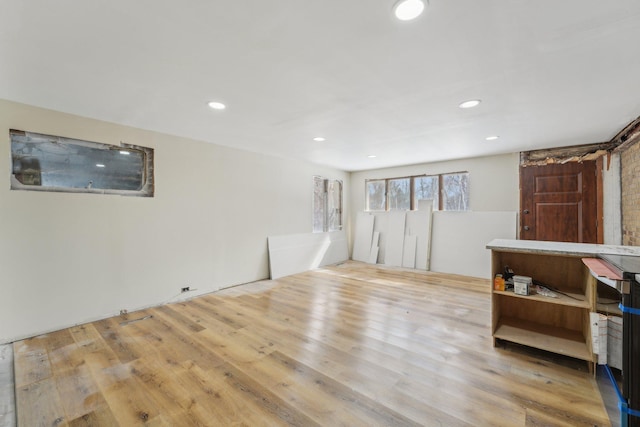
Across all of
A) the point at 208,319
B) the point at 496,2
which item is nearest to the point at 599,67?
the point at 496,2

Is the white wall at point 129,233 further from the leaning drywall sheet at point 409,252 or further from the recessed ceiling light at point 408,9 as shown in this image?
the recessed ceiling light at point 408,9

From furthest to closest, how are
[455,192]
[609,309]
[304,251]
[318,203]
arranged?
[318,203] → [304,251] → [455,192] → [609,309]

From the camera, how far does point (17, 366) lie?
7.10ft

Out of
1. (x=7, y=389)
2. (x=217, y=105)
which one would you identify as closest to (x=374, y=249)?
(x=217, y=105)

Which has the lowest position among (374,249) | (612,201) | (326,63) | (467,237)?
(374,249)

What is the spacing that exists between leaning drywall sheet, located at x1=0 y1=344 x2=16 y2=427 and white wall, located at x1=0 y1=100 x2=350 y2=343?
301 millimetres

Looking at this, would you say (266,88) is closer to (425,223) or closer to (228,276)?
(228,276)

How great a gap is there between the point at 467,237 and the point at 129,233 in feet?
18.7

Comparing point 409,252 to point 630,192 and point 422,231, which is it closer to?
point 422,231

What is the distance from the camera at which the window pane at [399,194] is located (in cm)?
622

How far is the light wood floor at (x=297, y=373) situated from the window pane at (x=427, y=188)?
10.0 ft

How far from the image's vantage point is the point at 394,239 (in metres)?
6.18

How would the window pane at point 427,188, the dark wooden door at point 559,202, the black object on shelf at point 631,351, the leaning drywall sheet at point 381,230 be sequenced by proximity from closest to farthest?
the black object on shelf at point 631,351
the dark wooden door at point 559,202
the window pane at point 427,188
the leaning drywall sheet at point 381,230

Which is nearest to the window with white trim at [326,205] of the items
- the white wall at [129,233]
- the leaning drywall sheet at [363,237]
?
the leaning drywall sheet at [363,237]
